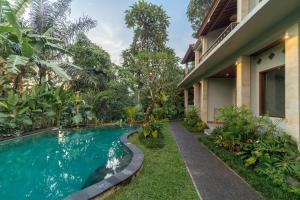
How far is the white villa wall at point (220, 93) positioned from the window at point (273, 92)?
22.1 feet

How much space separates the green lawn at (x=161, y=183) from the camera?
4316 millimetres

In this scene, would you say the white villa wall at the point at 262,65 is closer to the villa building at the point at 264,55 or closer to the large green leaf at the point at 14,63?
the villa building at the point at 264,55

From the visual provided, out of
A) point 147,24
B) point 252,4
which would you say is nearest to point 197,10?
point 147,24

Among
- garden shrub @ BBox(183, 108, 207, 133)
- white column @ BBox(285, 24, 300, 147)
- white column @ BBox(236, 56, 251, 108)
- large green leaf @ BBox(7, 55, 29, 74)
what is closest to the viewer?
white column @ BBox(285, 24, 300, 147)

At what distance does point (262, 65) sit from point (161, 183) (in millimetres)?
5425

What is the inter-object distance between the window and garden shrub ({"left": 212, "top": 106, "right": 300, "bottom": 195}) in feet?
2.44

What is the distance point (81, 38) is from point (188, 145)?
1557cm

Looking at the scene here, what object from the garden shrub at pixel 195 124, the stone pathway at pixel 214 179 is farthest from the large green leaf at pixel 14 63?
the garden shrub at pixel 195 124

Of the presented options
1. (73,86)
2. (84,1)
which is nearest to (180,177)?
(73,86)

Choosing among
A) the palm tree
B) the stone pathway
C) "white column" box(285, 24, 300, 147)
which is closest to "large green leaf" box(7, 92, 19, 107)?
the palm tree

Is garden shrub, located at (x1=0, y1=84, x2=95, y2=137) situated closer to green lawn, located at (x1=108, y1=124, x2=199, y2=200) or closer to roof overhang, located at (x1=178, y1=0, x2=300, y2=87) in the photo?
green lawn, located at (x1=108, y1=124, x2=199, y2=200)

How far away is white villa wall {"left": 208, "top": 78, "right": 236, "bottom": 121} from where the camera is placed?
14398 mm

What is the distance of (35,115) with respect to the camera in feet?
45.7

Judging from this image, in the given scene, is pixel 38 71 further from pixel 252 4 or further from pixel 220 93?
pixel 252 4
